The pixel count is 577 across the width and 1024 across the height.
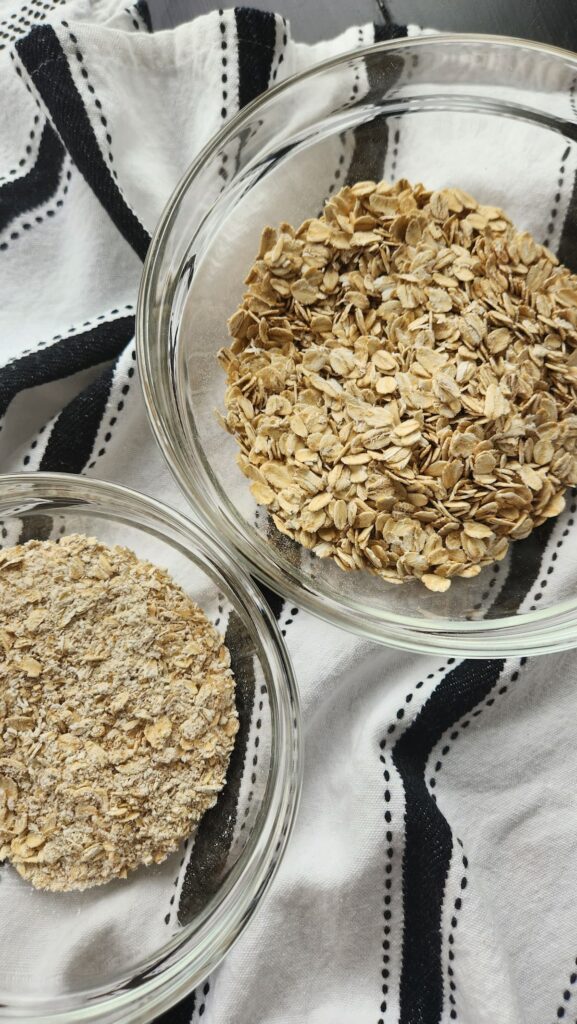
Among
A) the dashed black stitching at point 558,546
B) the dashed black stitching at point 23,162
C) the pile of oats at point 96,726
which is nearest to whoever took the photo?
the pile of oats at point 96,726

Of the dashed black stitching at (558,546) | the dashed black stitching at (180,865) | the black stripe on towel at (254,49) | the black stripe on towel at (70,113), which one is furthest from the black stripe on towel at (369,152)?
the dashed black stitching at (180,865)

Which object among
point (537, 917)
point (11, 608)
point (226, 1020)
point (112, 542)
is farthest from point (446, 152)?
point (226, 1020)

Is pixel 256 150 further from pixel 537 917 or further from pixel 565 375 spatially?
pixel 537 917

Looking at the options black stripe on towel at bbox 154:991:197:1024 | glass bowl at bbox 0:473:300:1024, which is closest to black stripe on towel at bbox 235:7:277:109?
glass bowl at bbox 0:473:300:1024

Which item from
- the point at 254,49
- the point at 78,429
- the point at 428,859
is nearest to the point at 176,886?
the point at 428,859

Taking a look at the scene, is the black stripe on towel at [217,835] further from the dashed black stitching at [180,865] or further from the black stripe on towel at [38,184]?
the black stripe on towel at [38,184]

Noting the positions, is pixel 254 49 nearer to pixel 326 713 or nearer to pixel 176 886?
pixel 326 713

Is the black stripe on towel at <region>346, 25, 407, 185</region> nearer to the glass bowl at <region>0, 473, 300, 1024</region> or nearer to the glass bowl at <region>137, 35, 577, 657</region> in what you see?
the glass bowl at <region>137, 35, 577, 657</region>

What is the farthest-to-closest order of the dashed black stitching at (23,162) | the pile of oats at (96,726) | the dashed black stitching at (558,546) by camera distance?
the dashed black stitching at (23,162), the dashed black stitching at (558,546), the pile of oats at (96,726)

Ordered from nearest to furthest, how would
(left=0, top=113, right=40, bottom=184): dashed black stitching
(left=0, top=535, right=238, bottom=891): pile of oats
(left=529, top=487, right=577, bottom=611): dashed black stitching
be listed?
(left=0, top=535, right=238, bottom=891): pile of oats < (left=529, top=487, right=577, bottom=611): dashed black stitching < (left=0, top=113, right=40, bottom=184): dashed black stitching
